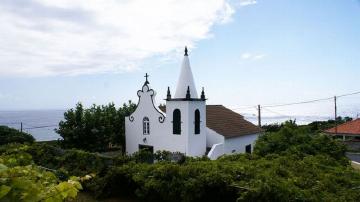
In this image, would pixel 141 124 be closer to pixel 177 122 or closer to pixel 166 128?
pixel 166 128

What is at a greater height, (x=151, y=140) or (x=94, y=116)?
(x=94, y=116)

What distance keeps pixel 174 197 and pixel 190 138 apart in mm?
13549

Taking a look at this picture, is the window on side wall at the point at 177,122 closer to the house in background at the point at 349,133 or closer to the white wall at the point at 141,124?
the white wall at the point at 141,124

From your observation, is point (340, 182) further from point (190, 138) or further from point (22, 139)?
point (22, 139)

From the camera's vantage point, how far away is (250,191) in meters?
8.59

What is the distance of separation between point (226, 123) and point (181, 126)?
238 inches

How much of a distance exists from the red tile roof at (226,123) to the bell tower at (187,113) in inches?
77.2

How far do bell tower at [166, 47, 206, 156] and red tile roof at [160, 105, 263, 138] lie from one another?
1960 mm

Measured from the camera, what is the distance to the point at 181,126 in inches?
922

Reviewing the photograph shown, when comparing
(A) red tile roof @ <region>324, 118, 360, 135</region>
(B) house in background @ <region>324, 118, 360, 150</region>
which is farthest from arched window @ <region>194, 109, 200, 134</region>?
(A) red tile roof @ <region>324, 118, 360, 135</region>

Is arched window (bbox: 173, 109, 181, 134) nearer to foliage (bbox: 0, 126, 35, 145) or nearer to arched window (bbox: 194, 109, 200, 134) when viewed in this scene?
arched window (bbox: 194, 109, 200, 134)

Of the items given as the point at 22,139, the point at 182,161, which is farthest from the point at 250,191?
the point at 22,139

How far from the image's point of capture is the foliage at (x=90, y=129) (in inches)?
991

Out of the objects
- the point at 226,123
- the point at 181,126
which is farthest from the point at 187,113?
the point at 226,123
